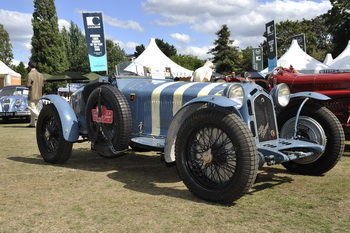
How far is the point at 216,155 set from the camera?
3393 millimetres

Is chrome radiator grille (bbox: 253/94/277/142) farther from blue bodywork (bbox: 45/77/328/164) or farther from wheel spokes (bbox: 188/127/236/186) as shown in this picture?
wheel spokes (bbox: 188/127/236/186)

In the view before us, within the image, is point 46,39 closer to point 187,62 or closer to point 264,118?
point 187,62

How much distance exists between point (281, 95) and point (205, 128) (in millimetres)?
1347

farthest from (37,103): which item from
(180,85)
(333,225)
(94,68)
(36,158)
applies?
(333,225)

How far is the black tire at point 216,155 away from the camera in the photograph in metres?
3.03

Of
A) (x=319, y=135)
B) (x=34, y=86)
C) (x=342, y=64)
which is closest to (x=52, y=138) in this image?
(x=319, y=135)

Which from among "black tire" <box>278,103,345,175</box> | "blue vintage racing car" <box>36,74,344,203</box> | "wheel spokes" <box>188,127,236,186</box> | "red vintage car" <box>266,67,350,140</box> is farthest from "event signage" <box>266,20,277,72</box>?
"wheel spokes" <box>188,127,236,186</box>

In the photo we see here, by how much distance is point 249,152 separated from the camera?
3004 millimetres

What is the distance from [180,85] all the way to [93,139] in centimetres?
146

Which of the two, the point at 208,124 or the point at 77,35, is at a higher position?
the point at 77,35

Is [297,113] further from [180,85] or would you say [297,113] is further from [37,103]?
[37,103]

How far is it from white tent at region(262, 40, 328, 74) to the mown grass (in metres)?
14.3

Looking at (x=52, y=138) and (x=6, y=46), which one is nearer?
(x=52, y=138)

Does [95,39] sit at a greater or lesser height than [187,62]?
lesser
